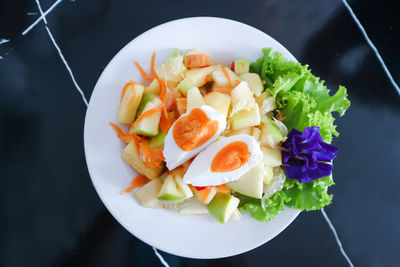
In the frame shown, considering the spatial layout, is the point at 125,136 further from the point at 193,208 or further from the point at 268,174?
the point at 268,174

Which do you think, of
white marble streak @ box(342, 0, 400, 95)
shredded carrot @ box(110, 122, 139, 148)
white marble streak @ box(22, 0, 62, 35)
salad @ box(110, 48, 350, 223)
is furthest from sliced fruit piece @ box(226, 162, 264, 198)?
white marble streak @ box(22, 0, 62, 35)

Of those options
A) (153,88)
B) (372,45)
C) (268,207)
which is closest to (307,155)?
(268,207)

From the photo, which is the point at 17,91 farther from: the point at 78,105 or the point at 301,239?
the point at 301,239

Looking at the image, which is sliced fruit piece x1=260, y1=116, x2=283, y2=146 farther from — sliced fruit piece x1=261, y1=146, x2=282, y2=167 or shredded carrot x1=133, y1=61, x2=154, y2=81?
shredded carrot x1=133, y1=61, x2=154, y2=81

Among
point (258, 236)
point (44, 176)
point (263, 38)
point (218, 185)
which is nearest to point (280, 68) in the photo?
point (263, 38)

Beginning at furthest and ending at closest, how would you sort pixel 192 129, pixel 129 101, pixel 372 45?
1. pixel 372 45
2. pixel 129 101
3. pixel 192 129

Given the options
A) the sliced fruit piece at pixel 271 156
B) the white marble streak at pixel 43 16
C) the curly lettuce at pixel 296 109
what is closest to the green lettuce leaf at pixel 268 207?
the curly lettuce at pixel 296 109

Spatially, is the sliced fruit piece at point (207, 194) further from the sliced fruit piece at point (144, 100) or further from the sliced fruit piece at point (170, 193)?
the sliced fruit piece at point (144, 100)
